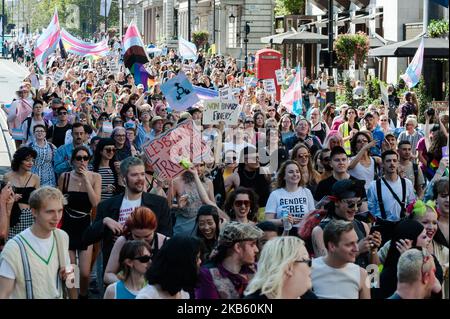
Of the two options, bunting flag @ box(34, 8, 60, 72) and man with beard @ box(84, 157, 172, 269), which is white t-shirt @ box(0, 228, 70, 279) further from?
bunting flag @ box(34, 8, 60, 72)

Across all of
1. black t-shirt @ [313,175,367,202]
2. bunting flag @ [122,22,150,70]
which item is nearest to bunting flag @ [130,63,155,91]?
bunting flag @ [122,22,150,70]

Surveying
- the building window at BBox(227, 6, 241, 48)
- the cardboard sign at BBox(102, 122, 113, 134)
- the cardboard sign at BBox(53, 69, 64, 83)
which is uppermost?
the building window at BBox(227, 6, 241, 48)

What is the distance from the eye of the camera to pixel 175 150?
12250 mm

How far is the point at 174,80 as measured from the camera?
→ 18.2 meters

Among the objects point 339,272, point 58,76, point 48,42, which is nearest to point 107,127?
point 339,272

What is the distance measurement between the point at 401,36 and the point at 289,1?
63.7 feet

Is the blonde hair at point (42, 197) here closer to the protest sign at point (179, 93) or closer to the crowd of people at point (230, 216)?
the crowd of people at point (230, 216)

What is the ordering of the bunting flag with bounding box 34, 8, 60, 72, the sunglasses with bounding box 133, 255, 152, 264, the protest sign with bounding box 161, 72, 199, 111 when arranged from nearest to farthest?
the sunglasses with bounding box 133, 255, 152, 264, the protest sign with bounding box 161, 72, 199, 111, the bunting flag with bounding box 34, 8, 60, 72

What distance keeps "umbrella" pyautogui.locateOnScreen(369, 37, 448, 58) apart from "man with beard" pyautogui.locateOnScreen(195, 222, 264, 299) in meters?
18.6

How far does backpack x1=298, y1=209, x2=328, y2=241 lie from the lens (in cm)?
972

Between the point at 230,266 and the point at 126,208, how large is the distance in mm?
2488

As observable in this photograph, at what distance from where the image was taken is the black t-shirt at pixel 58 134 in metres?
17.2

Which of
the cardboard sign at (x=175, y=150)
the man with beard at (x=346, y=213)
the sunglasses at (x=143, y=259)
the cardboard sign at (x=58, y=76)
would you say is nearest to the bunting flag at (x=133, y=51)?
the cardboard sign at (x=58, y=76)

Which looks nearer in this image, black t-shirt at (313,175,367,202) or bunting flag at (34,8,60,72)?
black t-shirt at (313,175,367,202)
